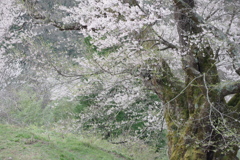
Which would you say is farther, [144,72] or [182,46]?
[144,72]

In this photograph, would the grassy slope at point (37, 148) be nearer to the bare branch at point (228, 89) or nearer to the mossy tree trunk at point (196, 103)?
the mossy tree trunk at point (196, 103)

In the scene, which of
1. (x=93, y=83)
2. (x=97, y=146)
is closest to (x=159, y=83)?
(x=93, y=83)

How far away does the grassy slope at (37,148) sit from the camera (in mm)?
5160

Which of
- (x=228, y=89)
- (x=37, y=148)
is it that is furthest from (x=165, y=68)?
(x=37, y=148)

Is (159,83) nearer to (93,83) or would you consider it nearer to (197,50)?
(197,50)

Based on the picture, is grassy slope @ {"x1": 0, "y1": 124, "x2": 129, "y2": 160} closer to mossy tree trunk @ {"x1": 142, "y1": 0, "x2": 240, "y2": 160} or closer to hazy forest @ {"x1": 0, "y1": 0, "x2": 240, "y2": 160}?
hazy forest @ {"x1": 0, "y1": 0, "x2": 240, "y2": 160}

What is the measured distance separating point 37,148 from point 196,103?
3881 mm

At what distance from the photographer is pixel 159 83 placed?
5094mm

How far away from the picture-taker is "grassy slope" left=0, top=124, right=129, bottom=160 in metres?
5.16

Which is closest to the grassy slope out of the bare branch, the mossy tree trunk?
the mossy tree trunk

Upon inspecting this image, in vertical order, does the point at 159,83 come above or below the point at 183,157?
above

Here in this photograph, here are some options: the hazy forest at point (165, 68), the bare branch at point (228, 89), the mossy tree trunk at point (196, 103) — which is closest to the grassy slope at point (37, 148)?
the hazy forest at point (165, 68)

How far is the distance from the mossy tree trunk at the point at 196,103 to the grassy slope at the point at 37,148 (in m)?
2.66

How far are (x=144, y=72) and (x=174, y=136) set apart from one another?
57.7 inches
